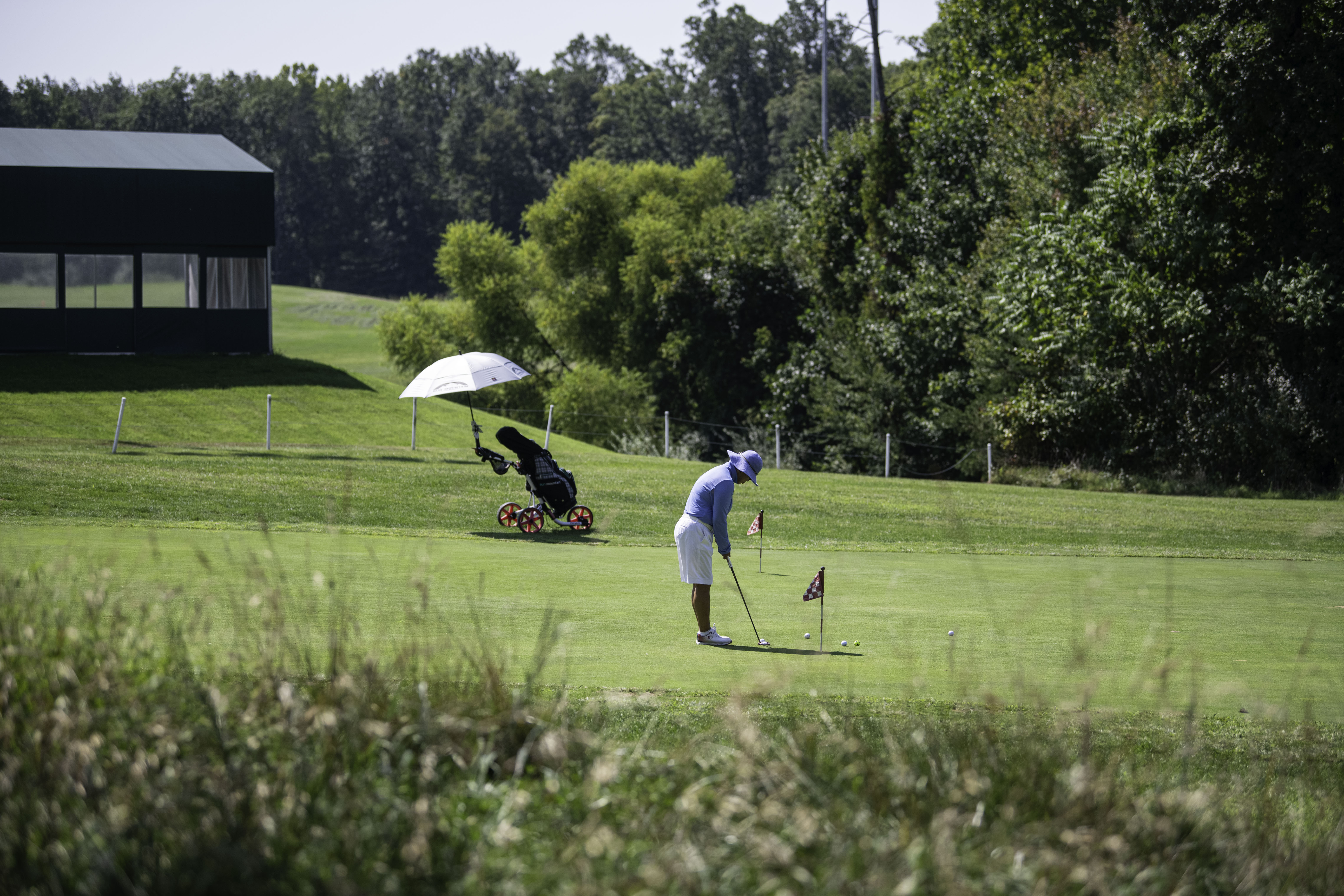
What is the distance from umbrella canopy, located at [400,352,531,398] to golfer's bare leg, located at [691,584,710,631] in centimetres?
784

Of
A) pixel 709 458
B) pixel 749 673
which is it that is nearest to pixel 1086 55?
pixel 709 458

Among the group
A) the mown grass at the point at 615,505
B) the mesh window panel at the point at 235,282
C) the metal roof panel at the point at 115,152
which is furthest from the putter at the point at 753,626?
the metal roof panel at the point at 115,152

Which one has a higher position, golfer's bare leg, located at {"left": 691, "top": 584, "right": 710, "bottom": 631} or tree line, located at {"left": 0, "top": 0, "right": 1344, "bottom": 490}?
tree line, located at {"left": 0, "top": 0, "right": 1344, "bottom": 490}

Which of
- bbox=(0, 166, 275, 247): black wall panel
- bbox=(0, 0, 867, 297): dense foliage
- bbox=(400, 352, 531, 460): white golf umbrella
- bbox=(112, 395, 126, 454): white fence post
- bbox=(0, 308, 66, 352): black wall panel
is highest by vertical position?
bbox=(0, 0, 867, 297): dense foliage

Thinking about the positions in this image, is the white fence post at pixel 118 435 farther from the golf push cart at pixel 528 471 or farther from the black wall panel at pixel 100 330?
the golf push cart at pixel 528 471

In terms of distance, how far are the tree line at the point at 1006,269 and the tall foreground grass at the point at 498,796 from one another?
86.0 feet

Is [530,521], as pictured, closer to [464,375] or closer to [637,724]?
[464,375]

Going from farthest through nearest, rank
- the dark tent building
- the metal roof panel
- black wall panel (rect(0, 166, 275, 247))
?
the metal roof panel < the dark tent building < black wall panel (rect(0, 166, 275, 247))

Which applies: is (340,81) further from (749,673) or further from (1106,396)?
(749,673)

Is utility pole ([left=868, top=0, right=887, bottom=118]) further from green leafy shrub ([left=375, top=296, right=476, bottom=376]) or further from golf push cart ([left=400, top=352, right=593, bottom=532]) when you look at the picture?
golf push cart ([left=400, top=352, right=593, bottom=532])

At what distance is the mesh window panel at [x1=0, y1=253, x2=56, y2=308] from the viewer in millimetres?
37125

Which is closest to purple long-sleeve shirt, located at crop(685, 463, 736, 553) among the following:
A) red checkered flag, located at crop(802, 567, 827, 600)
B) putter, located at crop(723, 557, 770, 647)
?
putter, located at crop(723, 557, 770, 647)

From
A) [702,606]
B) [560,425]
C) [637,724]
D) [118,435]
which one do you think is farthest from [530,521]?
[560,425]

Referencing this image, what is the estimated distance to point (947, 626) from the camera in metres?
10.3
